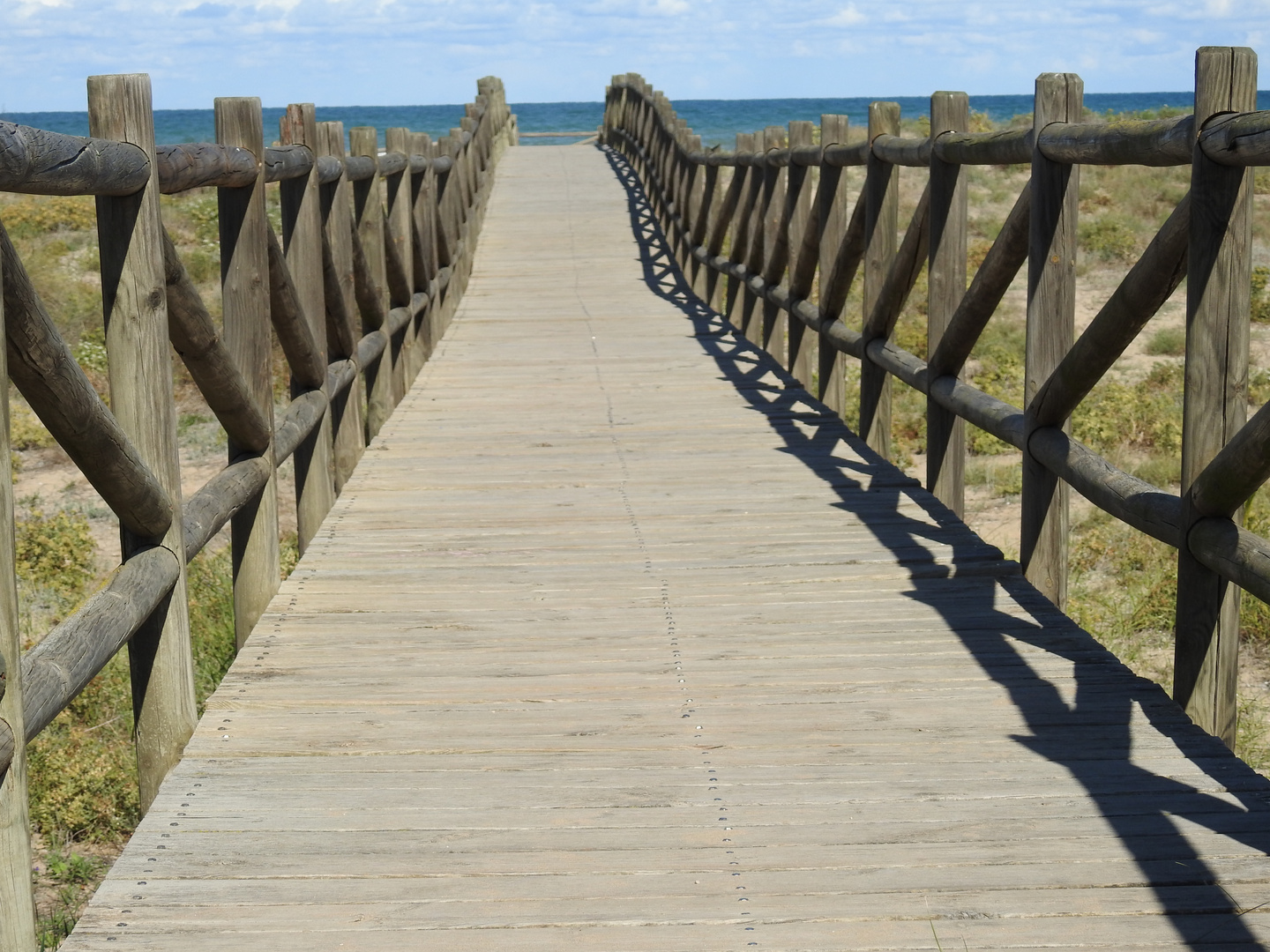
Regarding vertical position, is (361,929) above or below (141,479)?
below

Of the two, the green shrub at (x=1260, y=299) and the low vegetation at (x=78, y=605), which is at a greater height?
the green shrub at (x=1260, y=299)

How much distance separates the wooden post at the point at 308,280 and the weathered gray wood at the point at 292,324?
0.26ft

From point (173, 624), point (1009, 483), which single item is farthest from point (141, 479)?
point (1009, 483)

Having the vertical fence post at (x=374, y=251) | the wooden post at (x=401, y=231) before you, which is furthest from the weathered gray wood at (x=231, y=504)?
the wooden post at (x=401, y=231)

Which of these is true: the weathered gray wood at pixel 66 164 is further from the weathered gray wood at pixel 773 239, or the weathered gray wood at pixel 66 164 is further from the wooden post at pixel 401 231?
the weathered gray wood at pixel 773 239

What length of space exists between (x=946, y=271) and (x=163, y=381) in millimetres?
3469

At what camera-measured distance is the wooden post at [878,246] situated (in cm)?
707

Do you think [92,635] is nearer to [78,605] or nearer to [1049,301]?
[1049,301]

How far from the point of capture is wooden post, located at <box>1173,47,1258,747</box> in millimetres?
3484

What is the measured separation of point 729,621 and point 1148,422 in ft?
26.0

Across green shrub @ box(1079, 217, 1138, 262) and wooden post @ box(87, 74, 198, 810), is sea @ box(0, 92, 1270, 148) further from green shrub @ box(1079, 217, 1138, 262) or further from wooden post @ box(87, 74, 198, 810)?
wooden post @ box(87, 74, 198, 810)

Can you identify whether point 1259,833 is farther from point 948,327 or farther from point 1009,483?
point 1009,483

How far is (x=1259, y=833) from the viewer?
310cm

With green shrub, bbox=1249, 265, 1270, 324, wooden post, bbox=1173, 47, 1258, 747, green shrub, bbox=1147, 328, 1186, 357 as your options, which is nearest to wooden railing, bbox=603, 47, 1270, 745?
wooden post, bbox=1173, 47, 1258, 747
